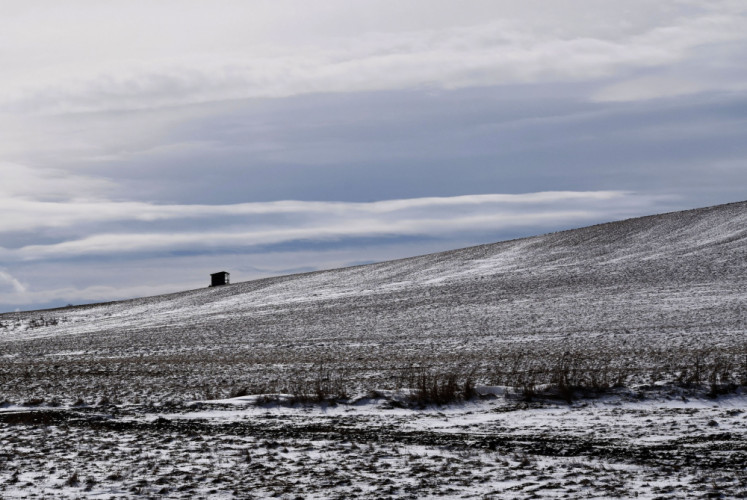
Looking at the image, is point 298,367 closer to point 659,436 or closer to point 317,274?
point 659,436

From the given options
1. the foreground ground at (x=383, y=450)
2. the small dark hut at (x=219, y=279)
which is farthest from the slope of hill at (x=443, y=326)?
the small dark hut at (x=219, y=279)

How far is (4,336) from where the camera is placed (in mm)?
59031

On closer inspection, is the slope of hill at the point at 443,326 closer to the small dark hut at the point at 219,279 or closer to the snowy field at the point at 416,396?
the snowy field at the point at 416,396

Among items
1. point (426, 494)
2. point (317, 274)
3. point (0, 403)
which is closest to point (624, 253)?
point (317, 274)

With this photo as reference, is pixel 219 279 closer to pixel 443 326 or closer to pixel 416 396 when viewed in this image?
pixel 443 326

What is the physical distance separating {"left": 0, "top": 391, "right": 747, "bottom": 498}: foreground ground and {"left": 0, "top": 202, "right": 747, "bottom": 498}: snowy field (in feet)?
0.18

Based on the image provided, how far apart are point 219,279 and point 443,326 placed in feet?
192

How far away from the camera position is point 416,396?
59.9ft

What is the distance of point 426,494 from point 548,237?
Result: 2947 inches

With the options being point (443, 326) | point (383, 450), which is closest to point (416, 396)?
point (383, 450)

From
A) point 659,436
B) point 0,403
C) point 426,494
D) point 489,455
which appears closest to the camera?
point 426,494

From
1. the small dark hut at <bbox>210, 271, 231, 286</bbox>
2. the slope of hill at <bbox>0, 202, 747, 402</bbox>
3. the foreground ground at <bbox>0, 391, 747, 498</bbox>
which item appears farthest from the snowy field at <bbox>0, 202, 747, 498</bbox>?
the small dark hut at <bbox>210, 271, 231, 286</bbox>

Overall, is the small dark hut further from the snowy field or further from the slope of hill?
the snowy field

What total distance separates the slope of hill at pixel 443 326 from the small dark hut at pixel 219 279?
1327cm
